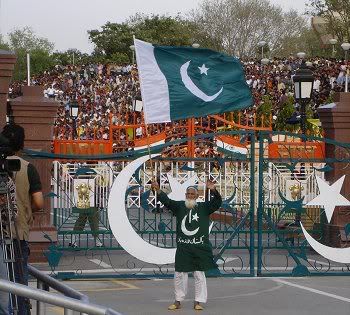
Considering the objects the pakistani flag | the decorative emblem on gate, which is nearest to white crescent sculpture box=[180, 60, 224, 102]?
the pakistani flag

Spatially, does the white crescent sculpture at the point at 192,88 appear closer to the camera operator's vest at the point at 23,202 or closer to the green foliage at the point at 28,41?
the camera operator's vest at the point at 23,202

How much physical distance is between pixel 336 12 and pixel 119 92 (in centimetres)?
2389

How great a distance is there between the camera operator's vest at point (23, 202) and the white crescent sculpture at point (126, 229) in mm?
5335

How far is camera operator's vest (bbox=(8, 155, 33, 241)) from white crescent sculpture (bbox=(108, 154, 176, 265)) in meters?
5.33

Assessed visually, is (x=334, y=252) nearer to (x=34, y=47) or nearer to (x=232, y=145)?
(x=232, y=145)

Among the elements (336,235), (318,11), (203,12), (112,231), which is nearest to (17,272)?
(112,231)

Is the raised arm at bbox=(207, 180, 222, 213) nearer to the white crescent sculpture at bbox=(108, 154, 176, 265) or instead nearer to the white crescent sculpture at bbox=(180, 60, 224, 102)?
the white crescent sculpture at bbox=(180, 60, 224, 102)

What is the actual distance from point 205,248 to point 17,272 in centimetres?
468

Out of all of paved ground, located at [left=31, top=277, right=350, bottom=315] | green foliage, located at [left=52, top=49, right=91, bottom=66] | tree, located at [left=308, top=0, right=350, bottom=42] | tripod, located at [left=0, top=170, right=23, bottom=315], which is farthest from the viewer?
green foliage, located at [left=52, top=49, right=91, bottom=66]

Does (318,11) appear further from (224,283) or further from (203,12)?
(224,283)

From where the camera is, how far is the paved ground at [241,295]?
12219 mm

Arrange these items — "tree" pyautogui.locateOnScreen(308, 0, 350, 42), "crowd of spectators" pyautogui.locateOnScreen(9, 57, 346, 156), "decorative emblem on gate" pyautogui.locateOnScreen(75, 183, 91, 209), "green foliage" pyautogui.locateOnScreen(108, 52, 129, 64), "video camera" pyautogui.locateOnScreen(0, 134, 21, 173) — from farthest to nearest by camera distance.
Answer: "green foliage" pyautogui.locateOnScreen(108, 52, 129, 64) < "tree" pyautogui.locateOnScreen(308, 0, 350, 42) < "crowd of spectators" pyautogui.locateOnScreen(9, 57, 346, 156) < "decorative emblem on gate" pyautogui.locateOnScreen(75, 183, 91, 209) < "video camera" pyautogui.locateOnScreen(0, 134, 21, 173)

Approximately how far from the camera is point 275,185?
18.7m

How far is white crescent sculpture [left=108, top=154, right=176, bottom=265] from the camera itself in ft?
47.4
